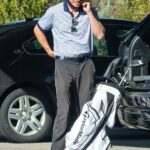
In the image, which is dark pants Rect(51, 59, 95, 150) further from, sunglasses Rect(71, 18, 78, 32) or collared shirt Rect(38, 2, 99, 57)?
sunglasses Rect(71, 18, 78, 32)

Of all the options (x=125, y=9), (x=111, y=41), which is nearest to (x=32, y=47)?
(x=111, y=41)

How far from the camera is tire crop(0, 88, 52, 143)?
990 cm

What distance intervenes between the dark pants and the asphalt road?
1.59 m

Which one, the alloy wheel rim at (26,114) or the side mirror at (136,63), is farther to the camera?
the alloy wheel rim at (26,114)

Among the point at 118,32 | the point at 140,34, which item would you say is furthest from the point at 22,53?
the point at 140,34

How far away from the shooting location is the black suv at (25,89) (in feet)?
32.5

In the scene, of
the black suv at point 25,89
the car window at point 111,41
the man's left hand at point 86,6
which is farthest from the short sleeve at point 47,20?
the car window at point 111,41

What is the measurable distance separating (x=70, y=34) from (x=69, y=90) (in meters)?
0.58

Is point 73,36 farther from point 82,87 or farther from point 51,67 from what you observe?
point 51,67

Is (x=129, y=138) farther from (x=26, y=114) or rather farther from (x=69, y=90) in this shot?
(x=69, y=90)

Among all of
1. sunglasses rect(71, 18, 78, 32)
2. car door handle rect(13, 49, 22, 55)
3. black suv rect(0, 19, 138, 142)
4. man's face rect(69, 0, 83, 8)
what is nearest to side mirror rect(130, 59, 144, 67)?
sunglasses rect(71, 18, 78, 32)

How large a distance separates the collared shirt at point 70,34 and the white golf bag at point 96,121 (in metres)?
0.70

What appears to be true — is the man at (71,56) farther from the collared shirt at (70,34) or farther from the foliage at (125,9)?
the foliage at (125,9)

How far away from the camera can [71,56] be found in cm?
802
